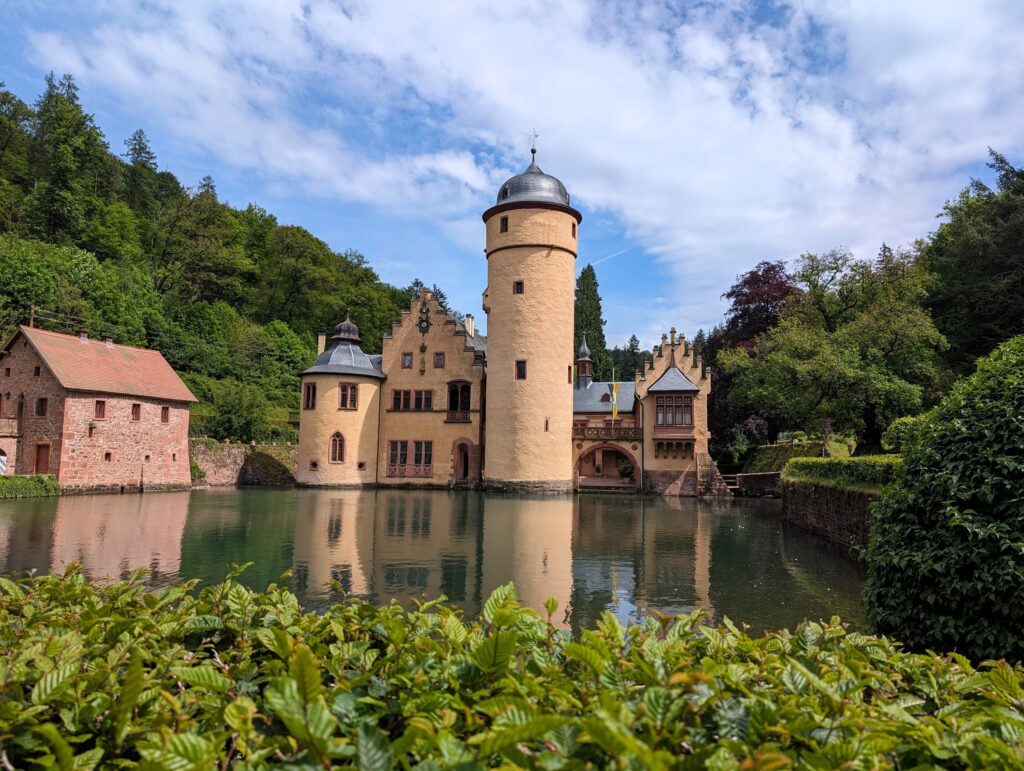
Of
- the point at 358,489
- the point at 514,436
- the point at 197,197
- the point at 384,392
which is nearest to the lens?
the point at 514,436

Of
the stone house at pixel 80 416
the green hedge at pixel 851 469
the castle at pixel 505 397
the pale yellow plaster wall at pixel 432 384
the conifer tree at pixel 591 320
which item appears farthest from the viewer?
the conifer tree at pixel 591 320

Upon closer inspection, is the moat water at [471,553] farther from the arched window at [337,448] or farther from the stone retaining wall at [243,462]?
the arched window at [337,448]

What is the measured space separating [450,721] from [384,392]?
37.0 metres

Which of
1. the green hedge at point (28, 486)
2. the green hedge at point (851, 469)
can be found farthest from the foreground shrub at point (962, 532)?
the green hedge at point (28, 486)

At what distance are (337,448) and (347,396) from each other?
3072mm

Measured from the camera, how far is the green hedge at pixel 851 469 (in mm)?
14375

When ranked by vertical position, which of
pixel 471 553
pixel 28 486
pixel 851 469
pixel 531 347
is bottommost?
pixel 471 553

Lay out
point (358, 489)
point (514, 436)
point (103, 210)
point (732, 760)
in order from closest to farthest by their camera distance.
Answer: point (732, 760)
point (514, 436)
point (358, 489)
point (103, 210)

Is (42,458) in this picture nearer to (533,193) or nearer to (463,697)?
(533,193)

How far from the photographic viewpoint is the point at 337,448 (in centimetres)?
3600

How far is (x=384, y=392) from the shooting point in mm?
38000

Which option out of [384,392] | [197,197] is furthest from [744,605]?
[197,197]

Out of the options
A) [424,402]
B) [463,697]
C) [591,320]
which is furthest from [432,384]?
[463,697]

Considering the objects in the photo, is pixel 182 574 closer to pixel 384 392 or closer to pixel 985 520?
pixel 985 520
